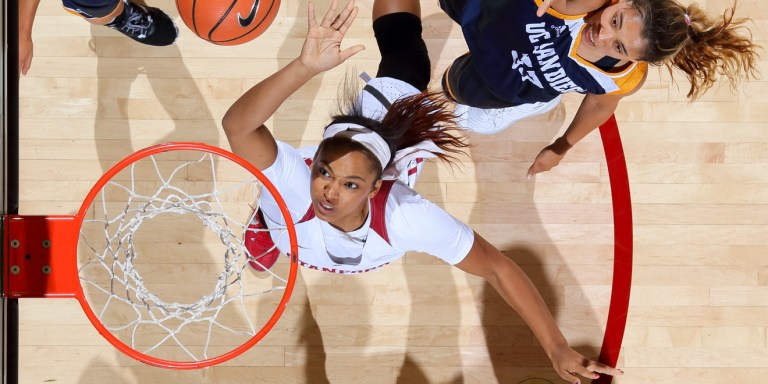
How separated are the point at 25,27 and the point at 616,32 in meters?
2.01

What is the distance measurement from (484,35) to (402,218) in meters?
0.68

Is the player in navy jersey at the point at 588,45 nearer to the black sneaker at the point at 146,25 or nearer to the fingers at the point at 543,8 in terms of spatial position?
the fingers at the point at 543,8

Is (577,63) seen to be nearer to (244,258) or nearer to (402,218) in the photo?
(402,218)

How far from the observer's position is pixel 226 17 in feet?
7.84

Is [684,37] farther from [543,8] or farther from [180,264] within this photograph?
[180,264]

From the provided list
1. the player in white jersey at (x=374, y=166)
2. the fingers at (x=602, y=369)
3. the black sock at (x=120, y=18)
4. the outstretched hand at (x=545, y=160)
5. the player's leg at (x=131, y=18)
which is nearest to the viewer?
the player in white jersey at (x=374, y=166)

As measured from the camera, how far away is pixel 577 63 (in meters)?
2.03

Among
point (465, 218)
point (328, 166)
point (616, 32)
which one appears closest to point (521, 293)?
point (465, 218)

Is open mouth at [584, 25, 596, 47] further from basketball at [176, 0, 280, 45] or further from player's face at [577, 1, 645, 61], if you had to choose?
basketball at [176, 0, 280, 45]

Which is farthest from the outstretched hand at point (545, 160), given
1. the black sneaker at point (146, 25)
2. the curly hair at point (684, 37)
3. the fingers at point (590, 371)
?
the black sneaker at point (146, 25)

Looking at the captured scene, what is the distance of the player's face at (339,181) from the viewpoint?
2064mm

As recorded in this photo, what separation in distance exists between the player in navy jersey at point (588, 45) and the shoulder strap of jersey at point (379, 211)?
0.53 meters

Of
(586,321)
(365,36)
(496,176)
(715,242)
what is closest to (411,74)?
(365,36)

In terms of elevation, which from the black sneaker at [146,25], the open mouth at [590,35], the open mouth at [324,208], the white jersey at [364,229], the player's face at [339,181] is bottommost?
the white jersey at [364,229]
